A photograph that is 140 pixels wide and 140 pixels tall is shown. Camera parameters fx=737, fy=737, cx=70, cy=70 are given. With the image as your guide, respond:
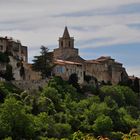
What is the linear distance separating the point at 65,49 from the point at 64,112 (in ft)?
99.4

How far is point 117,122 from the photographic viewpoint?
8425cm

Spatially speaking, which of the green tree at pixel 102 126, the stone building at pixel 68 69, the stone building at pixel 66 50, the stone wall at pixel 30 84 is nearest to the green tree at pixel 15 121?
the green tree at pixel 102 126

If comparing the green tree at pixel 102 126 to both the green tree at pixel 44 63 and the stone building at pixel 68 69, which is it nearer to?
the green tree at pixel 44 63

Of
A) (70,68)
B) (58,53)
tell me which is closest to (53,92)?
(70,68)

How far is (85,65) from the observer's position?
10456 cm

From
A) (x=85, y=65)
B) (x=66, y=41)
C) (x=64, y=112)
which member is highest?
(x=66, y=41)

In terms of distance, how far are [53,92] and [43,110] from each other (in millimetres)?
3989

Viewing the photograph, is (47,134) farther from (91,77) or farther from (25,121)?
(91,77)

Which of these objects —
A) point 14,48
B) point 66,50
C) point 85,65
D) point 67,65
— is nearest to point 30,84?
point 14,48

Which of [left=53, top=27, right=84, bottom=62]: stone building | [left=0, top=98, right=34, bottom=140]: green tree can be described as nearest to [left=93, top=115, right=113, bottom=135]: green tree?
[left=0, top=98, right=34, bottom=140]: green tree

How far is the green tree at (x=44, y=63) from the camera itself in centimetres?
8838

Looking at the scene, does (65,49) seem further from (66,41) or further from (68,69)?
(68,69)

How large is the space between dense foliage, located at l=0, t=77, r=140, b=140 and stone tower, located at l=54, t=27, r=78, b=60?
1218cm

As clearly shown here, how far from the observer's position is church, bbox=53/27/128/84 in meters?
98.2
